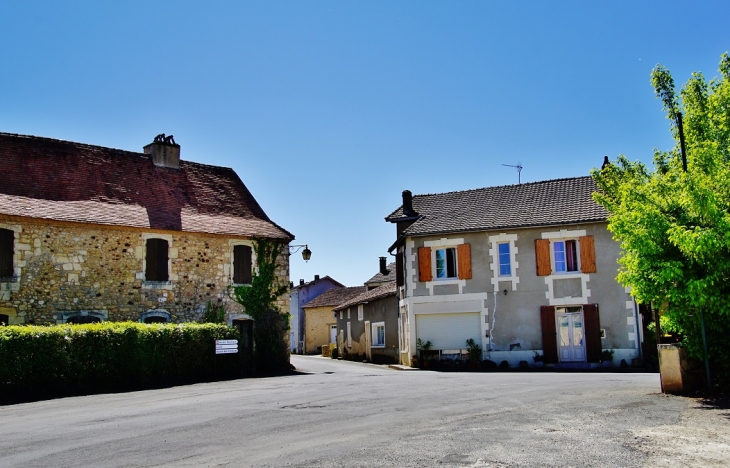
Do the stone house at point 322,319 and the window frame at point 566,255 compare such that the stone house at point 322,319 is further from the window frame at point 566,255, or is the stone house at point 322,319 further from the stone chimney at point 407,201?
the window frame at point 566,255

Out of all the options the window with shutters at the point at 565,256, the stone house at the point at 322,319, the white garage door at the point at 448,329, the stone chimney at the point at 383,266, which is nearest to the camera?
the window with shutters at the point at 565,256

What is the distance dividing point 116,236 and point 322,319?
28542 millimetres

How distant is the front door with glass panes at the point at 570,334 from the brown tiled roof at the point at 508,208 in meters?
3.23

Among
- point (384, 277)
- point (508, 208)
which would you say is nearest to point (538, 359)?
point (508, 208)

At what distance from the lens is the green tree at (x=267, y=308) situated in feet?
78.5

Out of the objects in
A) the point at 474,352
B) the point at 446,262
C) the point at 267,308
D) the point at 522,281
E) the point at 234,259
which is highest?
the point at 234,259

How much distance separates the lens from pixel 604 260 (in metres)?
24.4

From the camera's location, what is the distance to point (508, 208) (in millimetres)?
Result: 26891

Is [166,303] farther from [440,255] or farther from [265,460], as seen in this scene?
[265,460]

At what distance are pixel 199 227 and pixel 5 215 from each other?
20.1 ft

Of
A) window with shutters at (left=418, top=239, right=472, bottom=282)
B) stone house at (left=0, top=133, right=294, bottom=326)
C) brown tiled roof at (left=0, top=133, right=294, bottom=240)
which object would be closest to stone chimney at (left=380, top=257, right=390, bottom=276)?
brown tiled roof at (left=0, top=133, right=294, bottom=240)

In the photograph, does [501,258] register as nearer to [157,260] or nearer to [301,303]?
[157,260]

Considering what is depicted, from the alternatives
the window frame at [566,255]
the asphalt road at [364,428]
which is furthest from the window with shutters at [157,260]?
the window frame at [566,255]

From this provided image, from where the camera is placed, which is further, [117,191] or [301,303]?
[301,303]
